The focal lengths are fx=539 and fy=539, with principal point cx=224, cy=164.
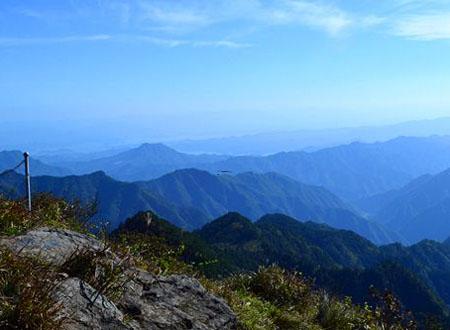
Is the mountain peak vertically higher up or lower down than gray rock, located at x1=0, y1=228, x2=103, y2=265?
lower down

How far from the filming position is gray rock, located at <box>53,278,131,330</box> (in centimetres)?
529

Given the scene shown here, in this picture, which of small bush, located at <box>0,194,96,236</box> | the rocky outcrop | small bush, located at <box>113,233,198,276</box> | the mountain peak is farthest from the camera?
the mountain peak

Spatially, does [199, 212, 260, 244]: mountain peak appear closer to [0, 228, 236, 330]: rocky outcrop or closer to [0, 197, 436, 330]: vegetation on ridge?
[0, 197, 436, 330]: vegetation on ridge

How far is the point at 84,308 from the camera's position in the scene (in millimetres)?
5590

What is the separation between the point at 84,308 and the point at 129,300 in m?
0.99

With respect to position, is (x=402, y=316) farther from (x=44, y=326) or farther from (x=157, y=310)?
(x=44, y=326)

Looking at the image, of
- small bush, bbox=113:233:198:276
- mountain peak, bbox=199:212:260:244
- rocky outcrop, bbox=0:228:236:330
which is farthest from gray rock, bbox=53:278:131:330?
mountain peak, bbox=199:212:260:244

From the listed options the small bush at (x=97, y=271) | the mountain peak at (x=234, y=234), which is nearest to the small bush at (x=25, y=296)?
the small bush at (x=97, y=271)

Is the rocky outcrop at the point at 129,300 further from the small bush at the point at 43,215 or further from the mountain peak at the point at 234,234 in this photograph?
the mountain peak at the point at 234,234

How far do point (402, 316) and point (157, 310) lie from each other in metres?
6.30

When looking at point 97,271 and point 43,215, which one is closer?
point 97,271

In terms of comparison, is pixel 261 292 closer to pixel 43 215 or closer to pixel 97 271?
pixel 43 215

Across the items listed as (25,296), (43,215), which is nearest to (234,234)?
(43,215)

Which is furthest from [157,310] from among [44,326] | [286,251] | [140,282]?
[286,251]
